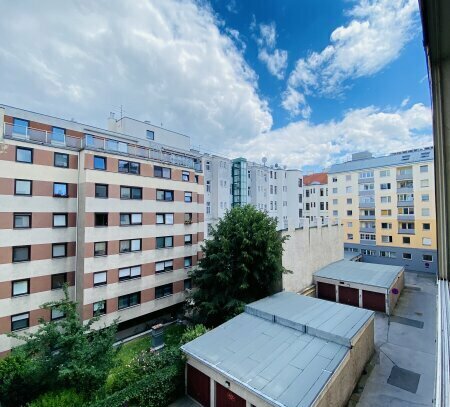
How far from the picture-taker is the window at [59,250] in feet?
55.9

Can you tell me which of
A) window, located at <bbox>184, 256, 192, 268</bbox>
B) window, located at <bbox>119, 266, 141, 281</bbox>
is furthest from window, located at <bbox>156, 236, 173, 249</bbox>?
window, located at <bbox>119, 266, 141, 281</bbox>

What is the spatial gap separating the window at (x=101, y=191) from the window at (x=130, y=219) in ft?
6.62

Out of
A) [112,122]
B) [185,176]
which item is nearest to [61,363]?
[185,176]

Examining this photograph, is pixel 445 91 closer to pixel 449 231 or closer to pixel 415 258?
pixel 449 231

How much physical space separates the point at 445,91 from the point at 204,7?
1519cm

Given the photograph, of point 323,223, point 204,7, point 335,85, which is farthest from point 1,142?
point 323,223

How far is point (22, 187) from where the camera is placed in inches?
623

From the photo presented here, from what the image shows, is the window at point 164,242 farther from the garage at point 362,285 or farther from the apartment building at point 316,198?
the apartment building at point 316,198

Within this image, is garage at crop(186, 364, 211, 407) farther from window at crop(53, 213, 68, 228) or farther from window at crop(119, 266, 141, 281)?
window at crop(53, 213, 68, 228)

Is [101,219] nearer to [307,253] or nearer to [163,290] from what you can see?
[163,290]

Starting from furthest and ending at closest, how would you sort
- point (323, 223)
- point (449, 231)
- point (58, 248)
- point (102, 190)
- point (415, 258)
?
point (415, 258) < point (323, 223) < point (102, 190) < point (58, 248) < point (449, 231)

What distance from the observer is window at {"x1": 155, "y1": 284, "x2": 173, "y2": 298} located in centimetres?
2142

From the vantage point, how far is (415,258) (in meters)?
34.5

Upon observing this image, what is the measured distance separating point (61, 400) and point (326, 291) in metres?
20.7
